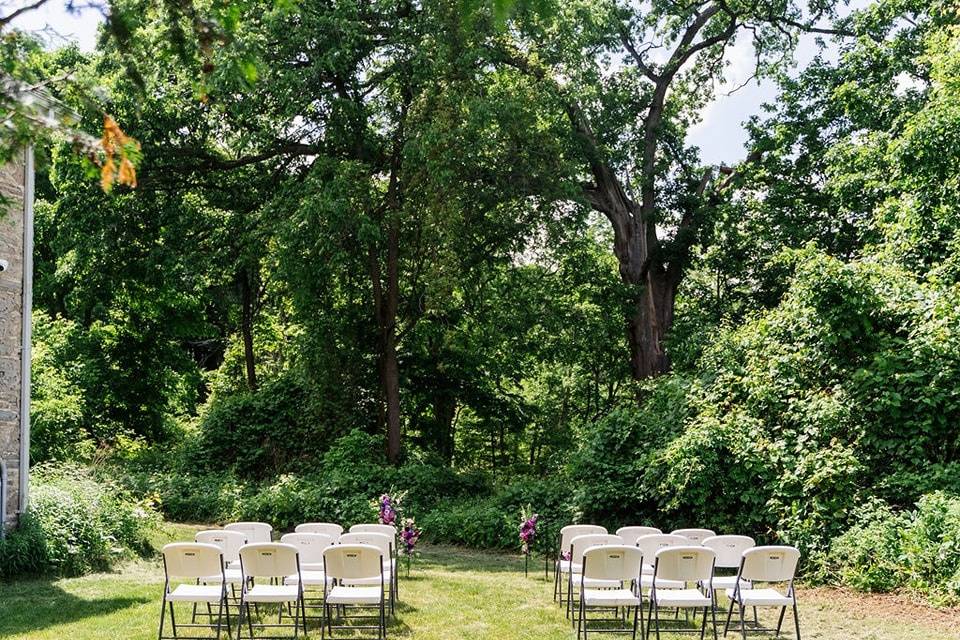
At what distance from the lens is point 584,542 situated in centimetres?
923

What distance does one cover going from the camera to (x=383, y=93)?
20078 millimetres

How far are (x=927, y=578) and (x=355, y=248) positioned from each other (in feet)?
42.5

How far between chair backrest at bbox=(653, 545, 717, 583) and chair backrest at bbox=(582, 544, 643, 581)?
0.29 metres

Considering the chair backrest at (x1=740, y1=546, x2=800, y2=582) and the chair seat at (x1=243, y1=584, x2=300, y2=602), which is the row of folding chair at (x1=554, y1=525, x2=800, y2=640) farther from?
the chair seat at (x1=243, y1=584, x2=300, y2=602)

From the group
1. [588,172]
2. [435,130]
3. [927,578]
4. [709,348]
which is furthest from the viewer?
[588,172]

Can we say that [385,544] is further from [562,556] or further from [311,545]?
[562,556]

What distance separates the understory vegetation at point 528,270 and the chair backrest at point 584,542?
3383mm

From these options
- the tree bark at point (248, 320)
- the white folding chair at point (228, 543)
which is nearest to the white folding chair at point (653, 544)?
Answer: the white folding chair at point (228, 543)

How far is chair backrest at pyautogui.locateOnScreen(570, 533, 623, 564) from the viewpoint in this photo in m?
9.09

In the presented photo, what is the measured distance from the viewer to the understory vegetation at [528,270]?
12.6 meters

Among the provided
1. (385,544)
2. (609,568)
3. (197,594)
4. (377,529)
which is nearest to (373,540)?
(385,544)

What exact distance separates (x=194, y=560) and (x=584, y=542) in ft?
12.4

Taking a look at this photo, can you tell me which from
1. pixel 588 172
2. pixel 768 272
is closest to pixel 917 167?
pixel 768 272

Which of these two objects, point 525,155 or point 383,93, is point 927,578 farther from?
point 383,93
